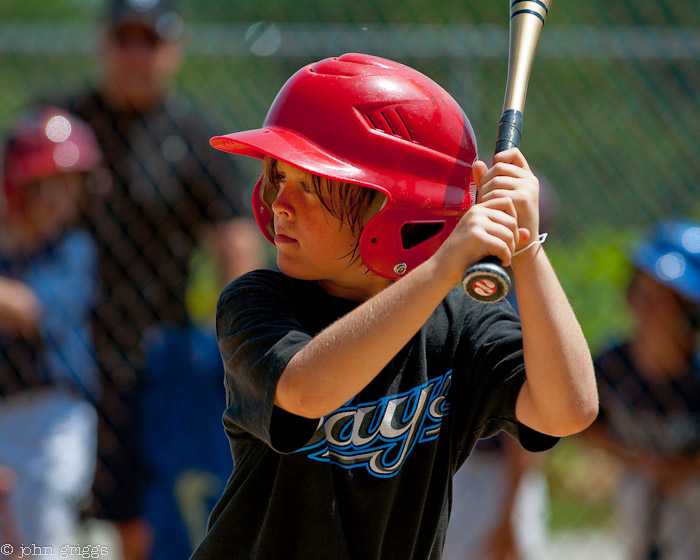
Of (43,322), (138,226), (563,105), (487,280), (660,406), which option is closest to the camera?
(487,280)

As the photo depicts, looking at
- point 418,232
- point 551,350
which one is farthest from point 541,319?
point 418,232

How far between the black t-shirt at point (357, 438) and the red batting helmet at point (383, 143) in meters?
0.17

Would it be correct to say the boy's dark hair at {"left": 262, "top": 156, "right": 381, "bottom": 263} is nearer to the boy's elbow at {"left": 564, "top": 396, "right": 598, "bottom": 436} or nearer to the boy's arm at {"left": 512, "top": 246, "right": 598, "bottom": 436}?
the boy's arm at {"left": 512, "top": 246, "right": 598, "bottom": 436}

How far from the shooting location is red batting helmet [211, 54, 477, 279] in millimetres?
1550

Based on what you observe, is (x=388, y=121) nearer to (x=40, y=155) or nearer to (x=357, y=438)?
(x=357, y=438)

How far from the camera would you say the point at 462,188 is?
164 centimetres

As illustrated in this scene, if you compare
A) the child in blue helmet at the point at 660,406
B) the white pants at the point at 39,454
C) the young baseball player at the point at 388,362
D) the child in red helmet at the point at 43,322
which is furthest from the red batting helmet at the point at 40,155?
the young baseball player at the point at 388,362

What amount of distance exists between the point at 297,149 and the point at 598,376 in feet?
8.19

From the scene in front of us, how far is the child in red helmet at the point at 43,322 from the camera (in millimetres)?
3811

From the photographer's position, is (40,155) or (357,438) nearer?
(357,438)

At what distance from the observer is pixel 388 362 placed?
146 centimetres

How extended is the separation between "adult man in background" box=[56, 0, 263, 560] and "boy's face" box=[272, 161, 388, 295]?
2366 millimetres

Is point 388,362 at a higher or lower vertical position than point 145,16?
lower

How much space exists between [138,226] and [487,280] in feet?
9.55
